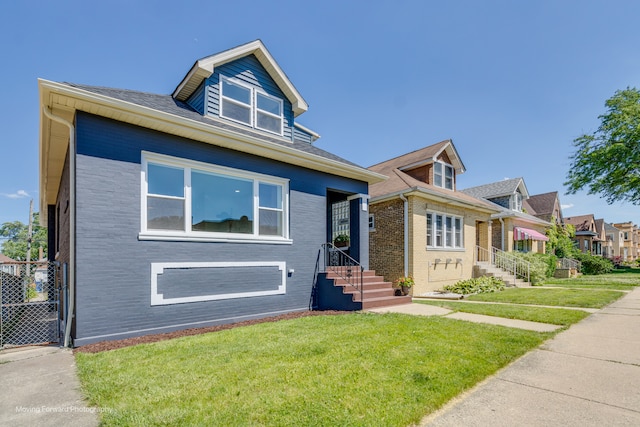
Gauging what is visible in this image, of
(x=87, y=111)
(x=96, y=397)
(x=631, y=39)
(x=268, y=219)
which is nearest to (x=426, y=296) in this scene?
(x=268, y=219)

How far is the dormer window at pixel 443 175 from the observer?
15562 millimetres

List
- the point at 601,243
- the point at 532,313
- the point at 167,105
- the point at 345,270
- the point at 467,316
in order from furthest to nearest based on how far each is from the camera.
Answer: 1. the point at 601,243
2. the point at 345,270
3. the point at 532,313
4. the point at 467,316
5. the point at 167,105

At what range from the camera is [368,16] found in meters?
9.98

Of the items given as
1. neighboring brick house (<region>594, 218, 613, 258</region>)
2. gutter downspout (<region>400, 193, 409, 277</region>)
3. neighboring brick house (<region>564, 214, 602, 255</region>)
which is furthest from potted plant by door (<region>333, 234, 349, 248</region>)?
neighboring brick house (<region>594, 218, 613, 258</region>)

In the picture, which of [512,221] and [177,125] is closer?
[177,125]

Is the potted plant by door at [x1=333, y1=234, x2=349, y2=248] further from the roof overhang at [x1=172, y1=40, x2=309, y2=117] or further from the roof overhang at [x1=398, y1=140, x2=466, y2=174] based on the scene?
the roof overhang at [x1=398, y1=140, x2=466, y2=174]

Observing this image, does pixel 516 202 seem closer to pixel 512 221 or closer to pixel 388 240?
pixel 512 221

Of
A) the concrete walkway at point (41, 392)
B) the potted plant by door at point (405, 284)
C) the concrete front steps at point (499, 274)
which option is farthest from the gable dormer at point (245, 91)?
the concrete front steps at point (499, 274)

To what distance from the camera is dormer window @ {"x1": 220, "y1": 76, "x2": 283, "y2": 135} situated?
842cm

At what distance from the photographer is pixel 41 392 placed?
3.57 meters

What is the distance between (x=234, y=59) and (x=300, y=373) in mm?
8077

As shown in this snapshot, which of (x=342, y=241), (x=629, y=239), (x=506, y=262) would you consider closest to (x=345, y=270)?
(x=342, y=241)

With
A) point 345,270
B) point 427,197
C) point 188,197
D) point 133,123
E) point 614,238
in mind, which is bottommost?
point 614,238

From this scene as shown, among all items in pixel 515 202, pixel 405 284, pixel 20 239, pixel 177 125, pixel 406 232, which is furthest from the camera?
pixel 20 239
